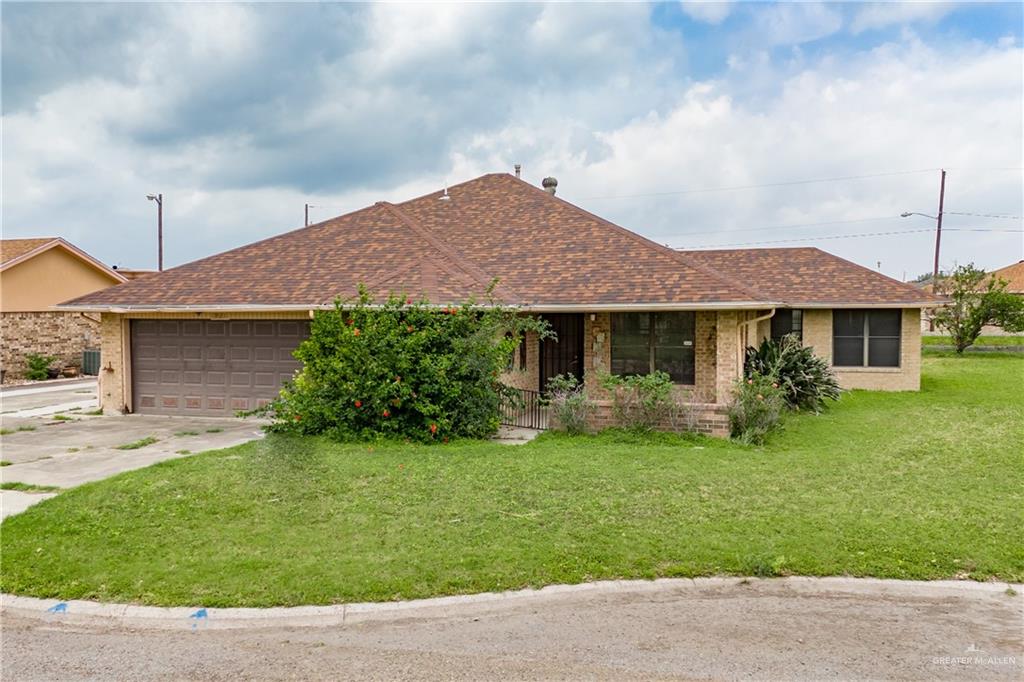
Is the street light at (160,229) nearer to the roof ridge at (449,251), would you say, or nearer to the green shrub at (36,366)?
the green shrub at (36,366)

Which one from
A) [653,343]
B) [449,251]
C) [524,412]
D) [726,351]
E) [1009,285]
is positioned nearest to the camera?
[726,351]

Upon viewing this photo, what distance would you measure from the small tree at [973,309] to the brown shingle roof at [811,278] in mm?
12442

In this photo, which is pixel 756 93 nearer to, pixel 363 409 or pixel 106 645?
pixel 363 409

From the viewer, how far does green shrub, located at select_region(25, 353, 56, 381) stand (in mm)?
22031

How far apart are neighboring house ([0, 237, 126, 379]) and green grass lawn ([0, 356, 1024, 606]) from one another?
16.4 metres

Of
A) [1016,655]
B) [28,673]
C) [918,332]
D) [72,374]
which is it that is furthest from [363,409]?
[72,374]

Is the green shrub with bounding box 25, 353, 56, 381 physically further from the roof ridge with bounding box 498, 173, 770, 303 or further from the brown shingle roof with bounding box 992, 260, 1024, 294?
the brown shingle roof with bounding box 992, 260, 1024, 294

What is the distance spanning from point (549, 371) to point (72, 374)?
1812 cm

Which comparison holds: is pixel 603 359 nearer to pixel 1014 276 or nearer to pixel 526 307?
pixel 526 307

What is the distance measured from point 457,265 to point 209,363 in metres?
5.62

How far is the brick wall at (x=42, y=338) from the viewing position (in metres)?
21.9

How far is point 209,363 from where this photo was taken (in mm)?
14133

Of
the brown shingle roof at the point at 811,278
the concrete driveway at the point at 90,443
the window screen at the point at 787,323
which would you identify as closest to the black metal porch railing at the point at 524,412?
the concrete driveway at the point at 90,443

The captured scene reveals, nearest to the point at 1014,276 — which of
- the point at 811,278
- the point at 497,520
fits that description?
the point at 811,278
